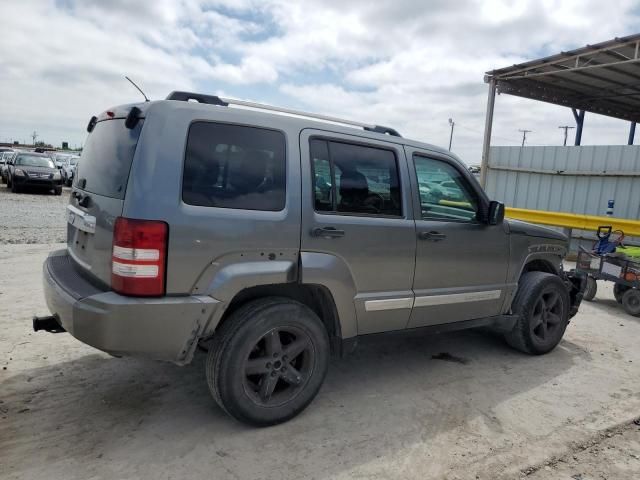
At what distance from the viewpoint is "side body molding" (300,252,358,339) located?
319 centimetres

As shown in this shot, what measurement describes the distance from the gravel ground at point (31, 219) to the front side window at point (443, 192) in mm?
7891

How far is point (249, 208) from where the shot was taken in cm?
301

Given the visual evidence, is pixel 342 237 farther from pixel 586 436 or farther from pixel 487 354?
pixel 487 354

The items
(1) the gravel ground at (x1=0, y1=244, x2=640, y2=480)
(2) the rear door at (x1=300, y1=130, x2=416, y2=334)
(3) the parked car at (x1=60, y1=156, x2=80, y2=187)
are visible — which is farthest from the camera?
(3) the parked car at (x1=60, y1=156, x2=80, y2=187)

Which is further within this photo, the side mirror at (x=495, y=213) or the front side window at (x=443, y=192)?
the side mirror at (x=495, y=213)

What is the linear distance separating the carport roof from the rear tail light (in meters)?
10.4

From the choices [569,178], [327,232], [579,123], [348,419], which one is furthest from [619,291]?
[579,123]

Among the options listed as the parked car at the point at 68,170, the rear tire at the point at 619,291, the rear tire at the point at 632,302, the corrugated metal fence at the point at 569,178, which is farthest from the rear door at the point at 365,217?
the parked car at the point at 68,170

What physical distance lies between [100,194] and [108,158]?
253mm

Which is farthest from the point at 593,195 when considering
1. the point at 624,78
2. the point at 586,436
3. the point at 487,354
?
the point at 586,436

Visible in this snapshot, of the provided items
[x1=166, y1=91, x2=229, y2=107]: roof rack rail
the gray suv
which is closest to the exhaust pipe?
the gray suv

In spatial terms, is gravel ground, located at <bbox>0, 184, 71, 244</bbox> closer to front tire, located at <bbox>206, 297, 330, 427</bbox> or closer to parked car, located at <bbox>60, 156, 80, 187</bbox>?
parked car, located at <bbox>60, 156, 80, 187</bbox>

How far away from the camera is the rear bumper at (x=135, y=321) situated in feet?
8.84

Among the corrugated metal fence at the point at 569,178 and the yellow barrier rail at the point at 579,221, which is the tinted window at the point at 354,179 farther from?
the corrugated metal fence at the point at 569,178
